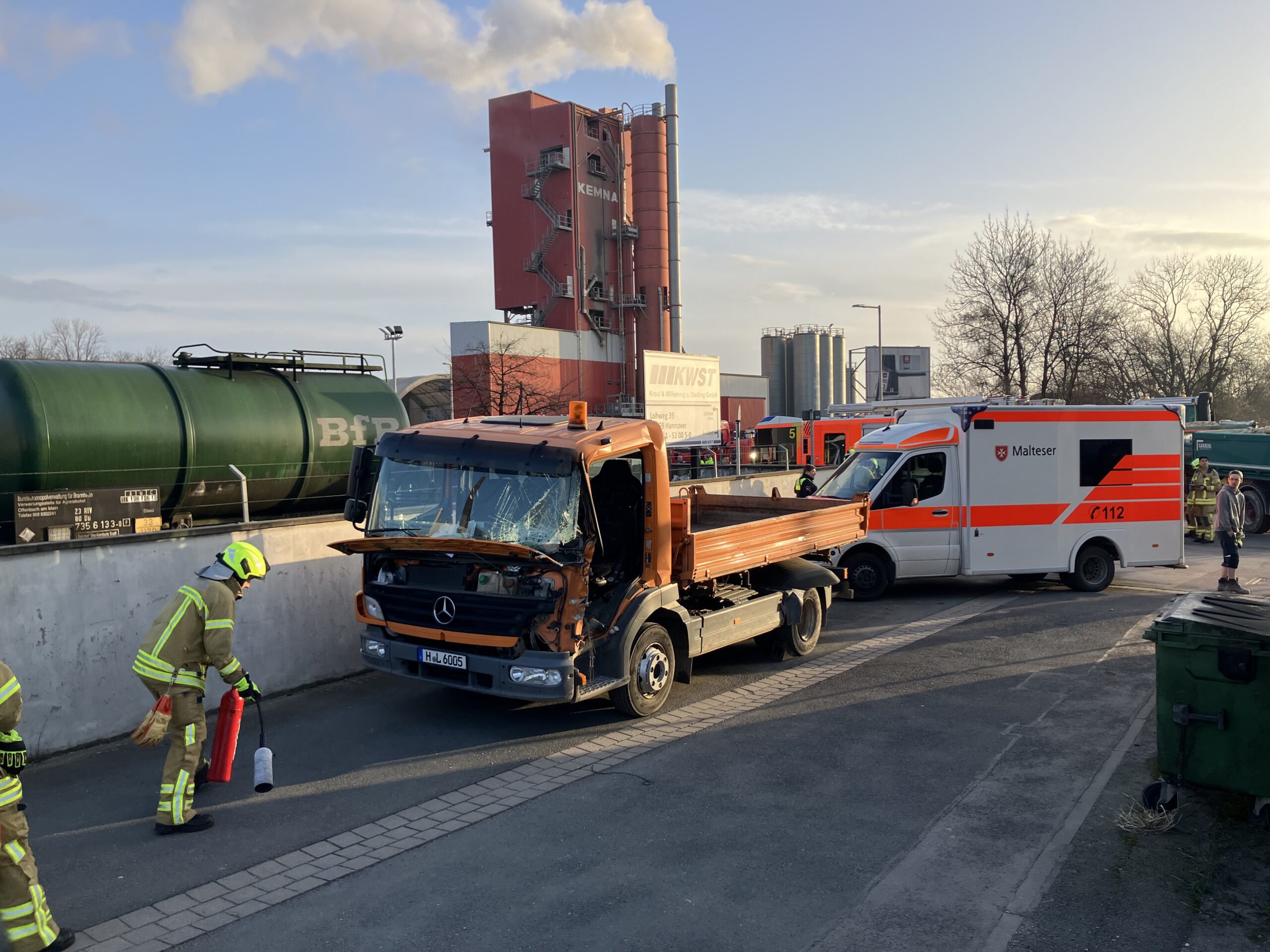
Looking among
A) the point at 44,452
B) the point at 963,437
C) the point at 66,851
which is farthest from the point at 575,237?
the point at 66,851

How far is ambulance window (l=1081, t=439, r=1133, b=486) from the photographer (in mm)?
13789

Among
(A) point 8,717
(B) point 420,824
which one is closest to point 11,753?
(A) point 8,717

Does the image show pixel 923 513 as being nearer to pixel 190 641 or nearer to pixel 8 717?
pixel 190 641

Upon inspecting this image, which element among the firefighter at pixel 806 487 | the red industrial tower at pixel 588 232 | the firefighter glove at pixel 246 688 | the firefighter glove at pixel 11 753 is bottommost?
the firefighter glove at pixel 246 688

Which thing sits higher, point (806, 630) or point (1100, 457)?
point (1100, 457)

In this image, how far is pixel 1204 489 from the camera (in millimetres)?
21094

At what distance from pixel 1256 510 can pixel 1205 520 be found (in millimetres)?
2000

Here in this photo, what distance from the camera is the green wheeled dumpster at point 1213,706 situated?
5.37m

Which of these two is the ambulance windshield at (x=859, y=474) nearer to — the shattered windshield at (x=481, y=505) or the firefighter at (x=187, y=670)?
the shattered windshield at (x=481, y=505)

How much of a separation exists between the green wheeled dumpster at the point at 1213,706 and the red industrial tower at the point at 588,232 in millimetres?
47669

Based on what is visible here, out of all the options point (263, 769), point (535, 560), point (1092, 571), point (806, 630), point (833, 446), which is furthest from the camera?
point (833, 446)

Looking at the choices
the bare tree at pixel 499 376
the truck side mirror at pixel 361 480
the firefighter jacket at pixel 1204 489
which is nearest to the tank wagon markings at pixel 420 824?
the truck side mirror at pixel 361 480

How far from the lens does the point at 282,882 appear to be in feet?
17.0

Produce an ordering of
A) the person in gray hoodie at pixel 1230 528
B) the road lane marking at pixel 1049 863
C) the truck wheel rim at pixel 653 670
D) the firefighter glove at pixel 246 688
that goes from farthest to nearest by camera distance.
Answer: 1. the person in gray hoodie at pixel 1230 528
2. the truck wheel rim at pixel 653 670
3. the firefighter glove at pixel 246 688
4. the road lane marking at pixel 1049 863
